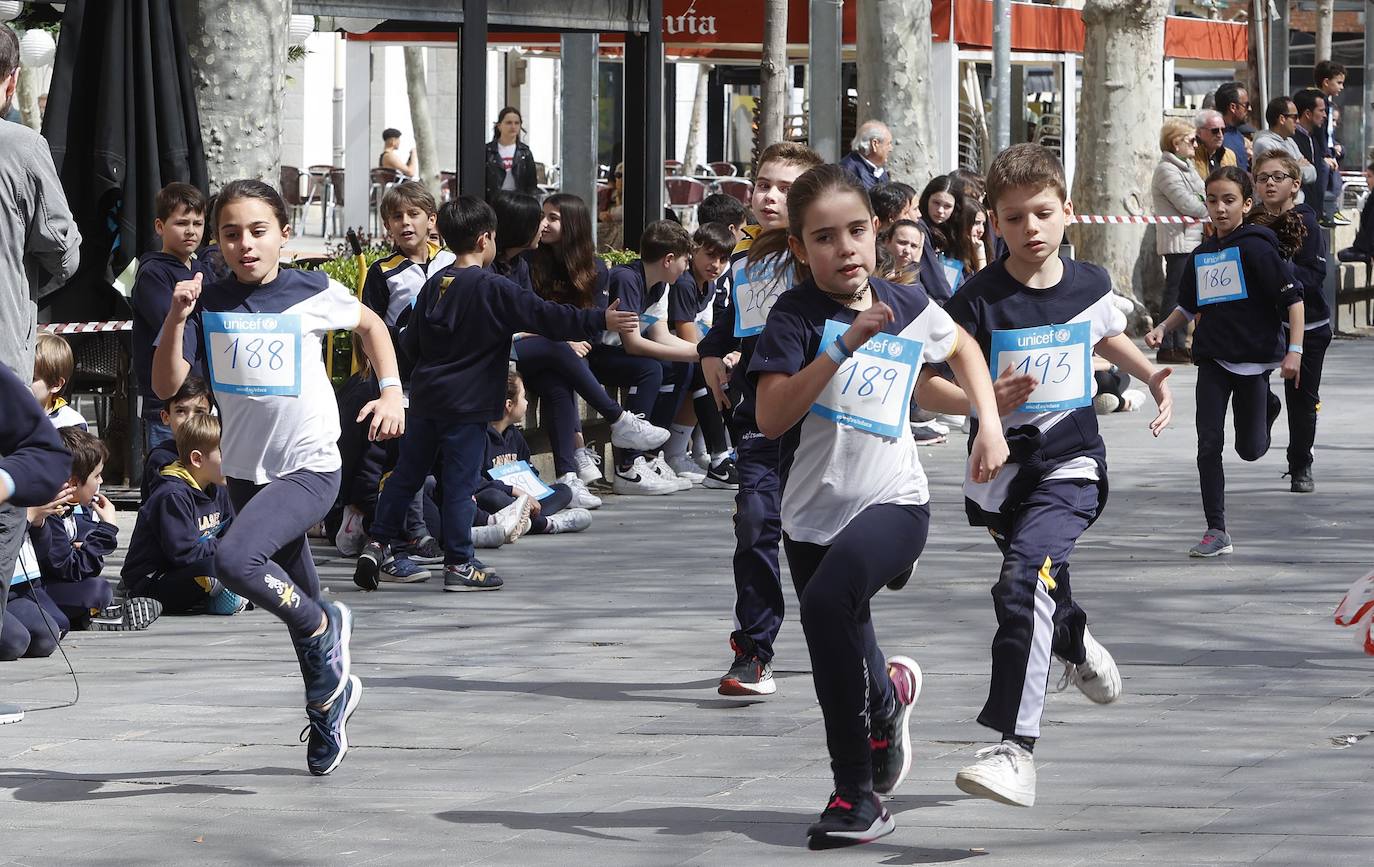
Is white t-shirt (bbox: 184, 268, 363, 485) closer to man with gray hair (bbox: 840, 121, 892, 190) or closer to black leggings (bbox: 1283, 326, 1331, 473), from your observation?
black leggings (bbox: 1283, 326, 1331, 473)

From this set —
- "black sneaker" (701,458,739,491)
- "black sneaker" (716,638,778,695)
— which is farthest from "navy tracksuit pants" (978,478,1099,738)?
"black sneaker" (701,458,739,491)

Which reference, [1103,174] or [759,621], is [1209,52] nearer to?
[1103,174]

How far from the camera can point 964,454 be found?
13.8m

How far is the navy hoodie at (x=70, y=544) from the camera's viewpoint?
8219 millimetres

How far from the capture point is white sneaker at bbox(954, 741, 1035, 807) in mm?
5156

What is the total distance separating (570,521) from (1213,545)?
3.25 m

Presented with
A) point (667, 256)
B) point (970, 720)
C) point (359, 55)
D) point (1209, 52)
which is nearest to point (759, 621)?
point (970, 720)

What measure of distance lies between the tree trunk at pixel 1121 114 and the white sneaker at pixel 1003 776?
15914 millimetres

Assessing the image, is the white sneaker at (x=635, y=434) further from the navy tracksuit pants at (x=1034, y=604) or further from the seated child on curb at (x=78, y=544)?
the navy tracksuit pants at (x=1034, y=604)

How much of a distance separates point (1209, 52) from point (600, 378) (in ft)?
71.3

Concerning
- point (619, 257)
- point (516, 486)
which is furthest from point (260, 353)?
point (619, 257)

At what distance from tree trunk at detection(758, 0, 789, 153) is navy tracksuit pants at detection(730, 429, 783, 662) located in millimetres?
12127

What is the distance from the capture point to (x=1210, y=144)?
19.5m

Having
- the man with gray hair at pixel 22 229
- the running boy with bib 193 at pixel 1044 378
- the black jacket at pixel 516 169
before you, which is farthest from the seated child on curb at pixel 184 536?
the black jacket at pixel 516 169
